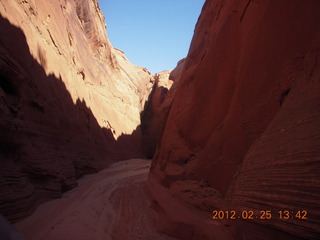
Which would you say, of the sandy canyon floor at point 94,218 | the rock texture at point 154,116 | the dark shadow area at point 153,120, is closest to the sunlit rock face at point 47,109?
the sandy canyon floor at point 94,218

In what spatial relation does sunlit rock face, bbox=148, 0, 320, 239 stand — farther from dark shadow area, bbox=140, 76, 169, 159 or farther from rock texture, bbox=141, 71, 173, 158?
dark shadow area, bbox=140, 76, 169, 159

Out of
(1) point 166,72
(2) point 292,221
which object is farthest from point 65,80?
(1) point 166,72

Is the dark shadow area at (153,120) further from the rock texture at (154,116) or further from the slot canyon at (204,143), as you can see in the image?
the slot canyon at (204,143)

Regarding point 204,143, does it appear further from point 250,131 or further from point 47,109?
point 47,109

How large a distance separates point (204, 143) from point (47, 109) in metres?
6.37

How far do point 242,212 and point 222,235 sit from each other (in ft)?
1.94

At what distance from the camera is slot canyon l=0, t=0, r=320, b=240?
2.46 meters

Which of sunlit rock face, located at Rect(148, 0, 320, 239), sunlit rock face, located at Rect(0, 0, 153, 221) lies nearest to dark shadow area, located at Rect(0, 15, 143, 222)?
sunlit rock face, located at Rect(0, 0, 153, 221)

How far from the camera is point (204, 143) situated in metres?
5.40

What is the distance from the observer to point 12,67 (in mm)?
5812

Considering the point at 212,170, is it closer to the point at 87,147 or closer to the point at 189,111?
the point at 189,111

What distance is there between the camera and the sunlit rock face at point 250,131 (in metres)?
2.27

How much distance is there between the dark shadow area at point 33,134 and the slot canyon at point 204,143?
0.04 metres

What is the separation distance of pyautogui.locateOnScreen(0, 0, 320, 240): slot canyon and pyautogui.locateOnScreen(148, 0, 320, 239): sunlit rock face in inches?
0.7
